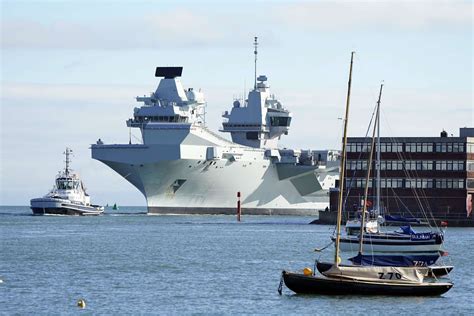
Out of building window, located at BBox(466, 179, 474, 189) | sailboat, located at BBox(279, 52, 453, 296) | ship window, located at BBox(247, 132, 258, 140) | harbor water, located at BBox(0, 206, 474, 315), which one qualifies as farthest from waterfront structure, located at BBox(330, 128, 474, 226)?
sailboat, located at BBox(279, 52, 453, 296)

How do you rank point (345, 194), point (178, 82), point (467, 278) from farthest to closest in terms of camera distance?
point (178, 82), point (345, 194), point (467, 278)

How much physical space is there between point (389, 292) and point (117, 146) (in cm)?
10281

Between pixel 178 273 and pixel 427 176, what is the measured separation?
233 ft

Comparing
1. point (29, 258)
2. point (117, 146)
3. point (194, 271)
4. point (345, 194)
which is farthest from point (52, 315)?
point (117, 146)

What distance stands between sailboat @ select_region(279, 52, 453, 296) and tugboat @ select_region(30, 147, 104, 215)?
108 metres

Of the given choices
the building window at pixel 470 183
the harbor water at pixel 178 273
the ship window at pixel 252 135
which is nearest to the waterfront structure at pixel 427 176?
the building window at pixel 470 183

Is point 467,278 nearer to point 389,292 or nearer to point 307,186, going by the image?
point 389,292

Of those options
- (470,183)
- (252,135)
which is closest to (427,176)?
(470,183)

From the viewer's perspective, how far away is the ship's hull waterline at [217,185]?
15975 cm

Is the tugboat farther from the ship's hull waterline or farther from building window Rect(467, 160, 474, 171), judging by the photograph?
building window Rect(467, 160, 474, 171)

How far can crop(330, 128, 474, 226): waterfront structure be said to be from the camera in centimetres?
13762

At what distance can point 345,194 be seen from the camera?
458 ft

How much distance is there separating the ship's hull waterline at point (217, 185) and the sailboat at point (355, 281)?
101m

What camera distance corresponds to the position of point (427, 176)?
138625mm
